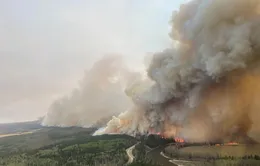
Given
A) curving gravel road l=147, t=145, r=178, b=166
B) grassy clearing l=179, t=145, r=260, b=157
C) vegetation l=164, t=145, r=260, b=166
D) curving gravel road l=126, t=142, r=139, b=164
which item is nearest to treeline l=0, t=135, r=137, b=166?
curving gravel road l=126, t=142, r=139, b=164

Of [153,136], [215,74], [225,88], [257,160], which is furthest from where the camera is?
[153,136]

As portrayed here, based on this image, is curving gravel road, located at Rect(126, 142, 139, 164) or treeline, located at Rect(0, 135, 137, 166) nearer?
curving gravel road, located at Rect(126, 142, 139, 164)

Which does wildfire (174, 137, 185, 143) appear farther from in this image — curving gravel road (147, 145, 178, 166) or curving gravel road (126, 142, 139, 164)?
curving gravel road (126, 142, 139, 164)

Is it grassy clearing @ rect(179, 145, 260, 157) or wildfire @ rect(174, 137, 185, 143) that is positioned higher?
wildfire @ rect(174, 137, 185, 143)

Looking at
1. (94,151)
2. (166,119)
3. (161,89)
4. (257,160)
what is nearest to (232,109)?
(257,160)

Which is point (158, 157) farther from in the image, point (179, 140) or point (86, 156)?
point (86, 156)

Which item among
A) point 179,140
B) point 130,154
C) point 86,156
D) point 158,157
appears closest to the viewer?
point 158,157

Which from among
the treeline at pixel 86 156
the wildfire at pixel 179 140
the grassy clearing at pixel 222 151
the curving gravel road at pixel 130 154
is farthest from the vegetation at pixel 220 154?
the treeline at pixel 86 156

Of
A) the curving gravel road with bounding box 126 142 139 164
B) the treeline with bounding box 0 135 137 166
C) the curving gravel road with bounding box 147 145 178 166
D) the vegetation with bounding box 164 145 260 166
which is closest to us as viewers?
the vegetation with bounding box 164 145 260 166

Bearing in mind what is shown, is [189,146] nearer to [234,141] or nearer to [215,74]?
[234,141]

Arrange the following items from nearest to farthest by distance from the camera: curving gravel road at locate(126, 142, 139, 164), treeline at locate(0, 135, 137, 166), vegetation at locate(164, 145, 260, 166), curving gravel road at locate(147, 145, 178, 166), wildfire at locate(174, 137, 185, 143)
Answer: vegetation at locate(164, 145, 260, 166) → curving gravel road at locate(147, 145, 178, 166) → curving gravel road at locate(126, 142, 139, 164) → treeline at locate(0, 135, 137, 166) → wildfire at locate(174, 137, 185, 143)

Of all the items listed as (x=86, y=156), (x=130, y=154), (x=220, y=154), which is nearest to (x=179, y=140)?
(x=130, y=154)
